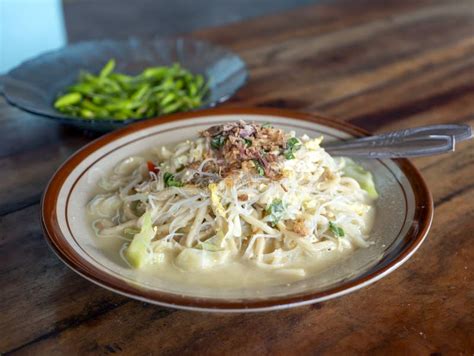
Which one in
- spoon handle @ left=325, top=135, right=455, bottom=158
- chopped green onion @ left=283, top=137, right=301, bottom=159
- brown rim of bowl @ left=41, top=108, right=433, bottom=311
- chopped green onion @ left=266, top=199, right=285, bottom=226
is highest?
chopped green onion @ left=283, top=137, right=301, bottom=159

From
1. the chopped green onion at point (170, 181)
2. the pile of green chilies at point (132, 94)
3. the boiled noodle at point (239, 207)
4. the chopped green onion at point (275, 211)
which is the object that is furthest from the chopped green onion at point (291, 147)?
the pile of green chilies at point (132, 94)

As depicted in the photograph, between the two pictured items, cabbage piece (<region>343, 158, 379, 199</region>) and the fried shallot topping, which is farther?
cabbage piece (<region>343, 158, 379, 199</region>)

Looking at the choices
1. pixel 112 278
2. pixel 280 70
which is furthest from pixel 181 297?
pixel 280 70

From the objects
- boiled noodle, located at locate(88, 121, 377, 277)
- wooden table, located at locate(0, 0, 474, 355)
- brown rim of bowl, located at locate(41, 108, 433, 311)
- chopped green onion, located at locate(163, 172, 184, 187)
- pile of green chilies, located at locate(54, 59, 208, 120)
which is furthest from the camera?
pile of green chilies, located at locate(54, 59, 208, 120)

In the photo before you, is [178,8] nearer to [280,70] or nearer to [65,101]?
[280,70]

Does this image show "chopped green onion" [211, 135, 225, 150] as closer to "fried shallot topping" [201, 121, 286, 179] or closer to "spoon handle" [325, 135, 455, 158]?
"fried shallot topping" [201, 121, 286, 179]

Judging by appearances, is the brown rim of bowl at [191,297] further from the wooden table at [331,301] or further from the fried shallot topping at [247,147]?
the fried shallot topping at [247,147]

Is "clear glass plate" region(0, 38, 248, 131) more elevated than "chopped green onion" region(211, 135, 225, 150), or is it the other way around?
"chopped green onion" region(211, 135, 225, 150)

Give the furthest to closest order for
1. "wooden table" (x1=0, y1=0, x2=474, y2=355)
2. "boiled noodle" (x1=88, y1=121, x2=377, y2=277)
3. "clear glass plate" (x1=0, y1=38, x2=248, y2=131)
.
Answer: "clear glass plate" (x1=0, y1=38, x2=248, y2=131)
"boiled noodle" (x1=88, y1=121, x2=377, y2=277)
"wooden table" (x1=0, y1=0, x2=474, y2=355)

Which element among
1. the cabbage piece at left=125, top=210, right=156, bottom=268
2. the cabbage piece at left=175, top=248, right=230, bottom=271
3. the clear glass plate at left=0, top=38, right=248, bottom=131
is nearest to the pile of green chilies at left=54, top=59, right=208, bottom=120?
the clear glass plate at left=0, top=38, right=248, bottom=131

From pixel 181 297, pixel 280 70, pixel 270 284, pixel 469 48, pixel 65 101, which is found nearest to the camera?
pixel 181 297
